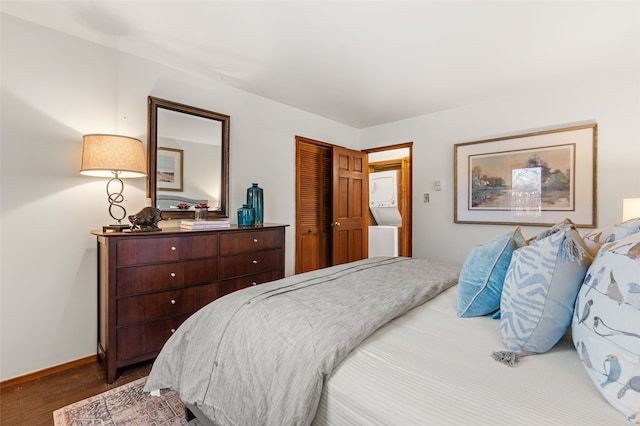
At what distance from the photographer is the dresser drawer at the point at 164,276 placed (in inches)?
77.5

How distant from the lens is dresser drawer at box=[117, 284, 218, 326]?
6.49ft

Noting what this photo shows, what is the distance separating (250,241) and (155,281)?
81cm

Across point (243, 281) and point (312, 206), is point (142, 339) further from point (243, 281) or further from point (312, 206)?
Result: point (312, 206)

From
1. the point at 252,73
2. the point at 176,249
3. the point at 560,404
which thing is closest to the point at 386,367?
the point at 560,404

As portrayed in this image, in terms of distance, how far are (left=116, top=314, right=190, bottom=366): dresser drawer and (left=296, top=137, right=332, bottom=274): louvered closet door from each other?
179cm

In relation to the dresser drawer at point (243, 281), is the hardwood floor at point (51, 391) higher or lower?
lower

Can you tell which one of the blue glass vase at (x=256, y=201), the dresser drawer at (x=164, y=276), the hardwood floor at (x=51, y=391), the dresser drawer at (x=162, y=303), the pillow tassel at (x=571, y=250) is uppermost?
the blue glass vase at (x=256, y=201)

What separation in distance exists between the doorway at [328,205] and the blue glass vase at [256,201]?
0.82 metres

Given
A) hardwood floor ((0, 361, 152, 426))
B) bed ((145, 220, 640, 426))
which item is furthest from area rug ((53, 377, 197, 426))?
bed ((145, 220, 640, 426))

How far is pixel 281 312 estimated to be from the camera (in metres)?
1.17

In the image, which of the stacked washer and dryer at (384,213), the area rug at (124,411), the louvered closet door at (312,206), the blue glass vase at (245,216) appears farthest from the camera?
the stacked washer and dryer at (384,213)

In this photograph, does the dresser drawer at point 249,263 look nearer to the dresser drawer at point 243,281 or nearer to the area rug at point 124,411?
the dresser drawer at point 243,281

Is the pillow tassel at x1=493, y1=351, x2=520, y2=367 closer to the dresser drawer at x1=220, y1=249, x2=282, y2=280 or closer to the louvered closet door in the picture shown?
the dresser drawer at x1=220, y1=249, x2=282, y2=280

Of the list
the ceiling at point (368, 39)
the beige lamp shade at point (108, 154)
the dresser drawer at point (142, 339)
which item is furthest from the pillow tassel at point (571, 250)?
the beige lamp shade at point (108, 154)
